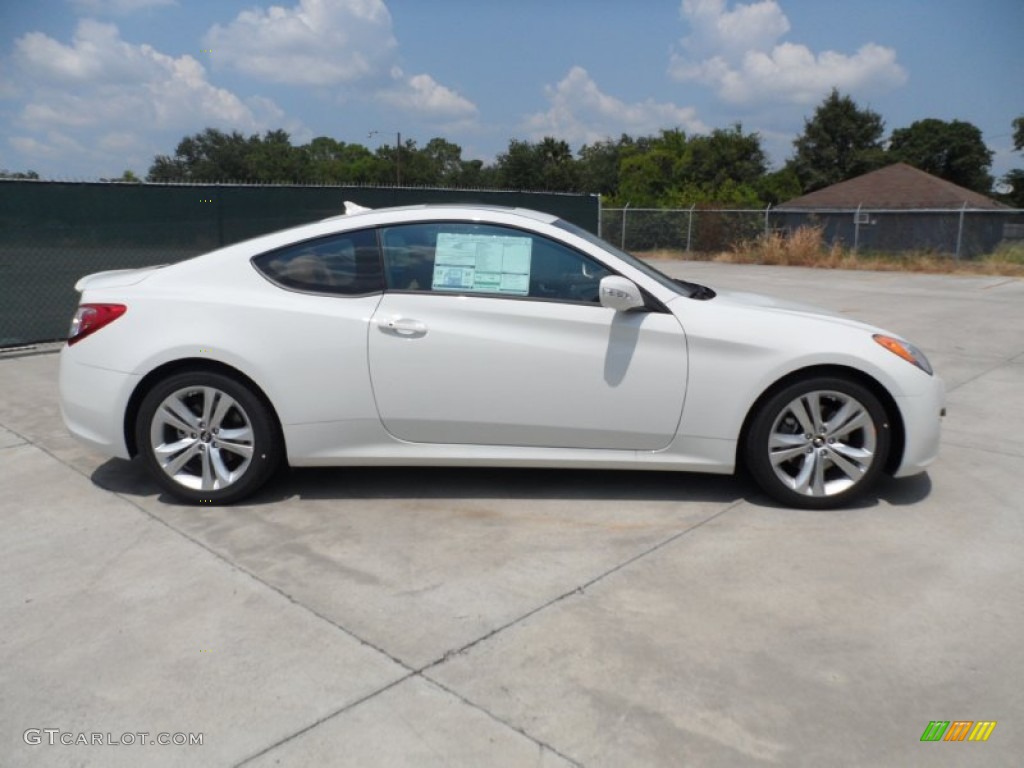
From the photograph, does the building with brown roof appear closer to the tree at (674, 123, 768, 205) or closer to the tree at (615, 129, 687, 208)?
the tree at (674, 123, 768, 205)

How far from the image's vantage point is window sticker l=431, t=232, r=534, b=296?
164 inches

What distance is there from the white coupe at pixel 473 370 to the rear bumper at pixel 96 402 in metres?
0.01

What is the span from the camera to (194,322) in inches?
162

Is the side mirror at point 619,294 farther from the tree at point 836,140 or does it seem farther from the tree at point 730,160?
the tree at point 836,140

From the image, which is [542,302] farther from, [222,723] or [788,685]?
[222,723]

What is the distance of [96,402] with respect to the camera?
4184 mm

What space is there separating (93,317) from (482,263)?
79.3 inches

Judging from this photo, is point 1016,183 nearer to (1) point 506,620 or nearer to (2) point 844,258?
(2) point 844,258

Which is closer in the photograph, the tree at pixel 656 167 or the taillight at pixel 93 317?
the taillight at pixel 93 317

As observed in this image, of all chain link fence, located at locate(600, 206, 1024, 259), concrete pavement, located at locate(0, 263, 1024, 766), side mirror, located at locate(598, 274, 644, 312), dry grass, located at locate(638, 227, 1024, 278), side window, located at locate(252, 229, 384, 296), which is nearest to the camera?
concrete pavement, located at locate(0, 263, 1024, 766)

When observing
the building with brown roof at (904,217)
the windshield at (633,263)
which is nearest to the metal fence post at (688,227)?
the building with brown roof at (904,217)

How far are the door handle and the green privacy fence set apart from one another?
6348 mm

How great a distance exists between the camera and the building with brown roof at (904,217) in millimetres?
23469

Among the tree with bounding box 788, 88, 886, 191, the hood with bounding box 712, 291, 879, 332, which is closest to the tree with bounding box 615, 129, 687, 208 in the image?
the tree with bounding box 788, 88, 886, 191
